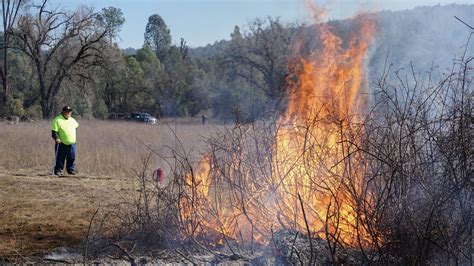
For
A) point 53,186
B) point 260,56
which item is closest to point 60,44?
point 260,56

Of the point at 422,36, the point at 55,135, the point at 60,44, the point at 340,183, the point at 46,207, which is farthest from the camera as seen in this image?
the point at 60,44

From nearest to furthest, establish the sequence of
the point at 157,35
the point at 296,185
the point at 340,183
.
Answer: the point at 340,183 → the point at 296,185 → the point at 157,35

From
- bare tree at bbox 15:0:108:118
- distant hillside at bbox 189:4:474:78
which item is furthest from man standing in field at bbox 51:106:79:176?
bare tree at bbox 15:0:108:118

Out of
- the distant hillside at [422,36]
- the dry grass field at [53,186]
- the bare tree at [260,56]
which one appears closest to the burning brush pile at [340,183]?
the dry grass field at [53,186]

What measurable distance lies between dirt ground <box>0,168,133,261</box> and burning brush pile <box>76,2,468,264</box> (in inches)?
50.8

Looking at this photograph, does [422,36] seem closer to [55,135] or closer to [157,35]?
[55,135]

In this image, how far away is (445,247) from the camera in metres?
4.29

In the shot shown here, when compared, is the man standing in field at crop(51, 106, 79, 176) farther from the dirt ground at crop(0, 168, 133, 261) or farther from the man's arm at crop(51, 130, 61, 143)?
the dirt ground at crop(0, 168, 133, 261)

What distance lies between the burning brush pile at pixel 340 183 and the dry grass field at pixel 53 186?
2.72 ft

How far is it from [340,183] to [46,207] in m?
5.42

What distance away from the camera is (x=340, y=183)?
480cm

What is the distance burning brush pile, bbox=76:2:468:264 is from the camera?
424 centimetres

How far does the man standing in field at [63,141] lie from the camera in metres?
12.3

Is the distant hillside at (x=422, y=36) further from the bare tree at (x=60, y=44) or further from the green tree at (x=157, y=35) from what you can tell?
the green tree at (x=157, y=35)
